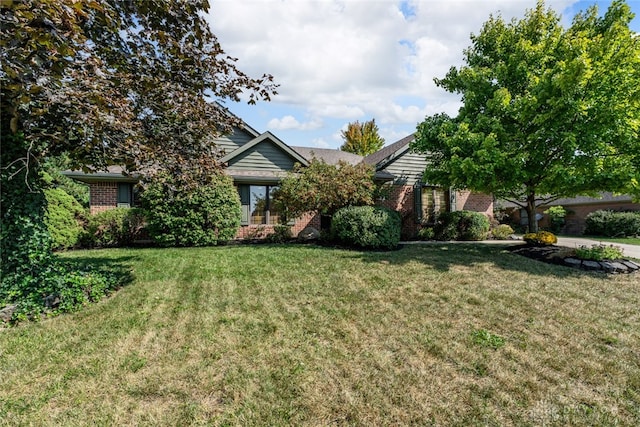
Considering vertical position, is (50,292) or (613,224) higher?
(613,224)

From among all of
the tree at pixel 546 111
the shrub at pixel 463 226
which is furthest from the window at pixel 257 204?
the shrub at pixel 463 226

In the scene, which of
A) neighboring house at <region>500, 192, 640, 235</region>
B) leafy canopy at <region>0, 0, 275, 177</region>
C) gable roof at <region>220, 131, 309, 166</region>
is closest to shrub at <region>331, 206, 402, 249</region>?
gable roof at <region>220, 131, 309, 166</region>

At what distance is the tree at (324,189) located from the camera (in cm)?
1141

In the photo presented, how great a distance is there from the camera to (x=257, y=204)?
14.2m

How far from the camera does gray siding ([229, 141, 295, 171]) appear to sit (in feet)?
45.8

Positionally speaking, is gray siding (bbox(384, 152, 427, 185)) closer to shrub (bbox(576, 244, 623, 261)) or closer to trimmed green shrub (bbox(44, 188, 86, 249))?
shrub (bbox(576, 244, 623, 261))

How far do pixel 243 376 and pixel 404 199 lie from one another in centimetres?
1372

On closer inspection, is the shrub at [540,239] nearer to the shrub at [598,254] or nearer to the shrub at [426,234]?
the shrub at [598,254]

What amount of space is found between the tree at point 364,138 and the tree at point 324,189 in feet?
76.3

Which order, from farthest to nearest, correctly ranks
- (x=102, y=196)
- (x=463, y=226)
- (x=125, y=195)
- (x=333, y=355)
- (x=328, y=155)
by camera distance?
(x=328, y=155) → (x=463, y=226) → (x=125, y=195) → (x=102, y=196) → (x=333, y=355)

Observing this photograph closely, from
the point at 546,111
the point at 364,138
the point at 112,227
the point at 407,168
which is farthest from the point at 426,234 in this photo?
the point at 364,138

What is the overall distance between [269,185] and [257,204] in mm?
988

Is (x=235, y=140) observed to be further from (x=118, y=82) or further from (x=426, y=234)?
(x=118, y=82)

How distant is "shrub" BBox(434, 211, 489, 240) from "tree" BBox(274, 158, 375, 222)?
5.15 m
